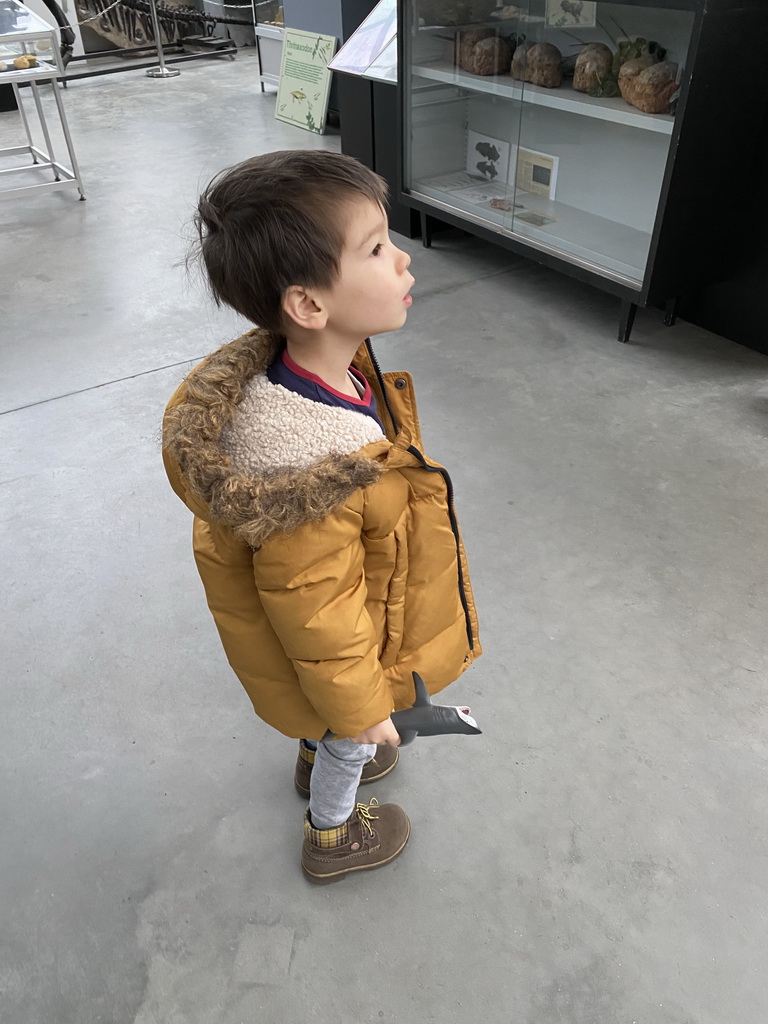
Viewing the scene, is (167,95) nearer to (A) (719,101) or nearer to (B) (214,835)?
(A) (719,101)

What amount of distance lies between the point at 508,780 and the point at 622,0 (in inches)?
95.2

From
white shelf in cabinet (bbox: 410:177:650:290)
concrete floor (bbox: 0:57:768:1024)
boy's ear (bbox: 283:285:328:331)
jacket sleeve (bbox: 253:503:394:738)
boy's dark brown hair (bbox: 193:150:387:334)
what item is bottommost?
concrete floor (bbox: 0:57:768:1024)

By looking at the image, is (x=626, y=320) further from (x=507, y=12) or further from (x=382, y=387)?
(x=382, y=387)

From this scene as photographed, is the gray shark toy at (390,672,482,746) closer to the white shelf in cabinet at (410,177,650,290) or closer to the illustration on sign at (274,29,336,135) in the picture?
the white shelf in cabinet at (410,177,650,290)

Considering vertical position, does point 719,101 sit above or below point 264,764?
above

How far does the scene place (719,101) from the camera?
7.89ft

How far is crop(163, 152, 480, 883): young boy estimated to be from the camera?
880 millimetres

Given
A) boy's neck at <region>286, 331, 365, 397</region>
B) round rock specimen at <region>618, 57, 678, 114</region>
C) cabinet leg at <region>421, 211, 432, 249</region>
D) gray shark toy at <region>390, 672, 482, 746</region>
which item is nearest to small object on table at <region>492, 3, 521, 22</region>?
round rock specimen at <region>618, 57, 678, 114</region>

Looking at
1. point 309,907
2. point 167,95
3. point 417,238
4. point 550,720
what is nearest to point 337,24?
point 167,95

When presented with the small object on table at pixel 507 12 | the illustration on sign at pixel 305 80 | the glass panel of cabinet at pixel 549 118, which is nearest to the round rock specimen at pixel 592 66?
the glass panel of cabinet at pixel 549 118

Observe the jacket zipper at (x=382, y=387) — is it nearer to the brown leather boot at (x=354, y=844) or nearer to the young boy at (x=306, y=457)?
the young boy at (x=306, y=457)

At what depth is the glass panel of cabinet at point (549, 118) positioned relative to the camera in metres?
2.72

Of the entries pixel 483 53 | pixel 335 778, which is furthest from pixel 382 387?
pixel 483 53

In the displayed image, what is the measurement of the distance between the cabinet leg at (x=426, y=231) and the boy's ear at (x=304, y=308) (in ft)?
10.1
